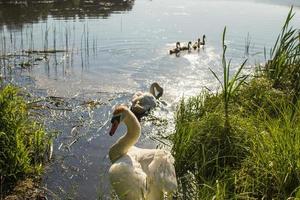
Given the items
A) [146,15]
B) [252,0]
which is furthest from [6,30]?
[252,0]

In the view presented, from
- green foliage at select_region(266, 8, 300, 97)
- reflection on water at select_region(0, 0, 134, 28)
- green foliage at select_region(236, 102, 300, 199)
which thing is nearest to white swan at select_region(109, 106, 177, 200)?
green foliage at select_region(236, 102, 300, 199)

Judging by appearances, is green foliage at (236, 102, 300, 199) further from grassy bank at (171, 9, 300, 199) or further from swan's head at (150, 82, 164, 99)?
swan's head at (150, 82, 164, 99)

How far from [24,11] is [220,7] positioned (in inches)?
645

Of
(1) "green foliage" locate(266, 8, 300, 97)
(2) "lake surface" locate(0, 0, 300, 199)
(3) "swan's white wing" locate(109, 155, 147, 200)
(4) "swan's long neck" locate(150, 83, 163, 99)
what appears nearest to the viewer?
(3) "swan's white wing" locate(109, 155, 147, 200)

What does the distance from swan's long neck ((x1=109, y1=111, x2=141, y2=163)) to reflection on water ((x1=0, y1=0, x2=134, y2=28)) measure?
57.6ft

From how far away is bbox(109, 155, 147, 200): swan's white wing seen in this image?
5309mm

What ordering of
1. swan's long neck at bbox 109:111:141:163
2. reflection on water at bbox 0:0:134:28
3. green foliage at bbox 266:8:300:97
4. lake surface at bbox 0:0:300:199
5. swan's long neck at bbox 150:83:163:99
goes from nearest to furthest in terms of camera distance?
swan's long neck at bbox 109:111:141:163 < green foliage at bbox 266:8:300:97 < lake surface at bbox 0:0:300:199 < swan's long neck at bbox 150:83:163:99 < reflection on water at bbox 0:0:134:28

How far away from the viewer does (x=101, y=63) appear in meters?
16.8

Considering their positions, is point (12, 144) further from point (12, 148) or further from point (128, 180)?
point (128, 180)

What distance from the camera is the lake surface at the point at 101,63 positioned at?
906 cm

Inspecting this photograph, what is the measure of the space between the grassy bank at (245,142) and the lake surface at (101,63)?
5.10 ft

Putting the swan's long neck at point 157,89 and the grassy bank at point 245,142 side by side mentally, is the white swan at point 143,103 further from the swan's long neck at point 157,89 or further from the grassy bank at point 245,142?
the grassy bank at point 245,142

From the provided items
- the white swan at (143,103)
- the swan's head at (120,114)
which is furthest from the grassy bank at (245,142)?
the white swan at (143,103)

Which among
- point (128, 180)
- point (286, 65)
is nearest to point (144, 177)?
point (128, 180)
